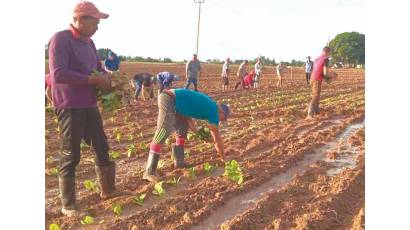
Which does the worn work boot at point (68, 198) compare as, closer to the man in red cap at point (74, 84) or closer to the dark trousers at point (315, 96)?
the man in red cap at point (74, 84)

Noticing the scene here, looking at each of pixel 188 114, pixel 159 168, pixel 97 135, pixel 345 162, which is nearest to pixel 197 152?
pixel 159 168

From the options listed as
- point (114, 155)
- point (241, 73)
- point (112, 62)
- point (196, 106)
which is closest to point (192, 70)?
point (112, 62)

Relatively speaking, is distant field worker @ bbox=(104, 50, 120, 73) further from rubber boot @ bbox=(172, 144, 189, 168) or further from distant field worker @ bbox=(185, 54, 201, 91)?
rubber boot @ bbox=(172, 144, 189, 168)

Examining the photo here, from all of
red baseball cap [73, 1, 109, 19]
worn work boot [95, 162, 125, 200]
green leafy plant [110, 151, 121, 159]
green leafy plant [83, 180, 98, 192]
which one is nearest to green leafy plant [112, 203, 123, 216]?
worn work boot [95, 162, 125, 200]

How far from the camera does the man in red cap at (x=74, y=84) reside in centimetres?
388

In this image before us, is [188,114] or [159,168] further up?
[188,114]

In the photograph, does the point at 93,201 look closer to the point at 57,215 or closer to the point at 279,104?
the point at 57,215

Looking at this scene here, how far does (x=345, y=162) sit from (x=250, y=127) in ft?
9.42

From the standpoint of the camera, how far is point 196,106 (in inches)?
204

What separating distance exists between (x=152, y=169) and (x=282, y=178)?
4.94 ft

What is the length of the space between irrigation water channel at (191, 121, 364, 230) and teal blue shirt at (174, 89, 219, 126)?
3.03 feet

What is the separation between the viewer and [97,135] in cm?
437

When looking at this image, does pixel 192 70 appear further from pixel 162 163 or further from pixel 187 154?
pixel 162 163

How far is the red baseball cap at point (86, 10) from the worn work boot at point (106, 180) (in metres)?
1.47
